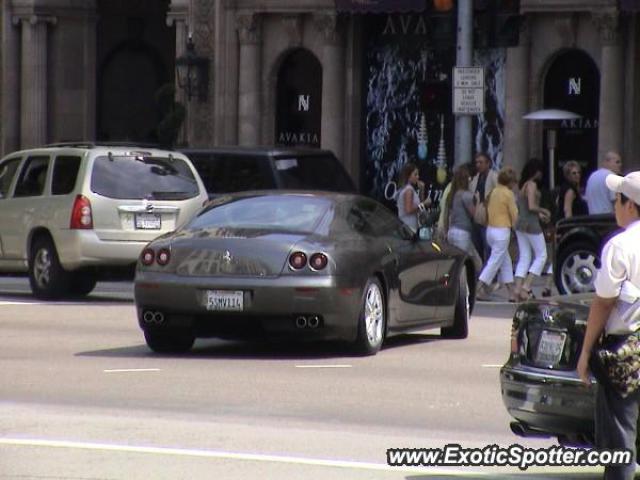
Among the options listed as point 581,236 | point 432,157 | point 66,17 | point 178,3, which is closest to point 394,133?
point 432,157

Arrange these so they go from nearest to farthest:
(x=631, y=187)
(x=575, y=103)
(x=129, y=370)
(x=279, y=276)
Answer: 1. (x=631, y=187)
2. (x=129, y=370)
3. (x=279, y=276)
4. (x=575, y=103)

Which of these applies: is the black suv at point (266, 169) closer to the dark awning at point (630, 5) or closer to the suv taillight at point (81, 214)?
the suv taillight at point (81, 214)

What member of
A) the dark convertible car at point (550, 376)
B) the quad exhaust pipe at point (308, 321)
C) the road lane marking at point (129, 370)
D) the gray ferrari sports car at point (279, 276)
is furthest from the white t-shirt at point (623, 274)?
the quad exhaust pipe at point (308, 321)

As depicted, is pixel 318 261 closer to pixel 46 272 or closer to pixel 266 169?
pixel 46 272

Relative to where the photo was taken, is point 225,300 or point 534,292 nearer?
point 225,300

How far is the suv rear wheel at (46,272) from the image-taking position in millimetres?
20953

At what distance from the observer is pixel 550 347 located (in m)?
8.97

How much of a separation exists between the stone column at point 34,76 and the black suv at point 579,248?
18164 mm

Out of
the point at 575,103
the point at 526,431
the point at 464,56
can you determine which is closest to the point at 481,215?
the point at 464,56

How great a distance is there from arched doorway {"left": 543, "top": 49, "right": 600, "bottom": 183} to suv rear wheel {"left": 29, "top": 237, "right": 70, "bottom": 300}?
12.7 meters

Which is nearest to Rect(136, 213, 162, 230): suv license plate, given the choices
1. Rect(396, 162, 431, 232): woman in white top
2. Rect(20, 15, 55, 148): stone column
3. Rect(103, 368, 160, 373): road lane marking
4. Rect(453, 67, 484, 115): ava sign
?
Rect(396, 162, 431, 232): woman in white top

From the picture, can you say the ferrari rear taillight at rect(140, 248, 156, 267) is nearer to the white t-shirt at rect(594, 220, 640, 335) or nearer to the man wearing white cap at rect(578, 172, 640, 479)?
the man wearing white cap at rect(578, 172, 640, 479)

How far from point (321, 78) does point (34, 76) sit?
264 inches

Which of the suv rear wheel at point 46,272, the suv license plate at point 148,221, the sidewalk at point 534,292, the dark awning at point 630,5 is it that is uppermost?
the dark awning at point 630,5
